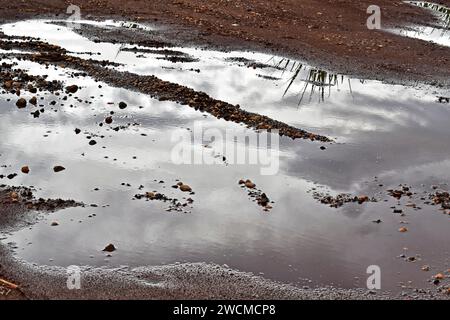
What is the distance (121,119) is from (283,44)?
584 centimetres

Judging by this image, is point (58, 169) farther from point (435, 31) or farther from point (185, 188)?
point (435, 31)

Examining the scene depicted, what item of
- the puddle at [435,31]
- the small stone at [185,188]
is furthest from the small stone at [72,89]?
the puddle at [435,31]

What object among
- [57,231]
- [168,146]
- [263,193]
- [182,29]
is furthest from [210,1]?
[57,231]

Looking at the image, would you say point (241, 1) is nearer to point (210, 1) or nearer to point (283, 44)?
point (210, 1)

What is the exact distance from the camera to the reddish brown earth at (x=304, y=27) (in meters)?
13.4

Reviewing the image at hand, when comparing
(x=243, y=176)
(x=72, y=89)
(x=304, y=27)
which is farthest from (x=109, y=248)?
(x=304, y=27)

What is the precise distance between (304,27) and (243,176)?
29.0 feet

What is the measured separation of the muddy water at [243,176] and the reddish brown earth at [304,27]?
1.33 m

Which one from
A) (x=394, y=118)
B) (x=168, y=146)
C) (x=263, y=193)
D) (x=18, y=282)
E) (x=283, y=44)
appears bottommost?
(x=18, y=282)

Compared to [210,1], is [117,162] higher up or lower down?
lower down

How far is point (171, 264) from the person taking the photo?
597 cm

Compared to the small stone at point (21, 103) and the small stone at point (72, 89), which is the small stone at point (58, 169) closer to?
the small stone at point (21, 103)

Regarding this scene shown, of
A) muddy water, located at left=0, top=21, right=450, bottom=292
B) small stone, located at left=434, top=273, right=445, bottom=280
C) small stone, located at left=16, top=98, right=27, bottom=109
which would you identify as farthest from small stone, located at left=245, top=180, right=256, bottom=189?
small stone, located at left=16, top=98, right=27, bottom=109

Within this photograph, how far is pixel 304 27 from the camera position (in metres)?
15.8
